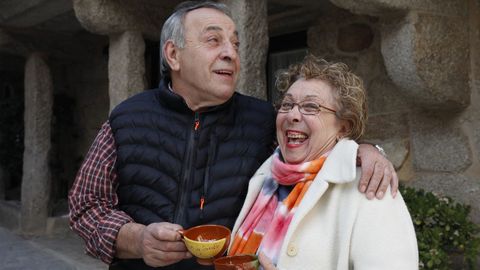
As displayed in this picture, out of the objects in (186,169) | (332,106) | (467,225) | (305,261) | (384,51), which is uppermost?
(384,51)

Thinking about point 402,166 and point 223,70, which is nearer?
point 223,70

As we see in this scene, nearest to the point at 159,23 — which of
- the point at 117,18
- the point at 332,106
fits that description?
the point at 117,18

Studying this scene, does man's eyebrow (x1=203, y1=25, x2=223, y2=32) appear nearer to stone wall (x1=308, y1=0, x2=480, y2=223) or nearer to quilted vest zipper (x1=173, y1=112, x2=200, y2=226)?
quilted vest zipper (x1=173, y1=112, x2=200, y2=226)

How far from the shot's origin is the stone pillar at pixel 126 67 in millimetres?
3299

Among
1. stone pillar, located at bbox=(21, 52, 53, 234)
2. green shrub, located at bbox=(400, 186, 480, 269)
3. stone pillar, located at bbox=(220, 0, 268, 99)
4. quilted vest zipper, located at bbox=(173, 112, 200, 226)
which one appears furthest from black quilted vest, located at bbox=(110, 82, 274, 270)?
stone pillar, located at bbox=(21, 52, 53, 234)

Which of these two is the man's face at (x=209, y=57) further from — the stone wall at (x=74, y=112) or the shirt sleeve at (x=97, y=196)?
the stone wall at (x=74, y=112)

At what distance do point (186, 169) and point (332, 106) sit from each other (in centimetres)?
47

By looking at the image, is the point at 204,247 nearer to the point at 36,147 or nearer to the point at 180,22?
the point at 180,22

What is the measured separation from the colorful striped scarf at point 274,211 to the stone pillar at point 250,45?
1126 millimetres

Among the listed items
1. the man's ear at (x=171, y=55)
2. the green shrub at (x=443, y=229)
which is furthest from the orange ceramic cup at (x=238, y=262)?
the green shrub at (x=443, y=229)

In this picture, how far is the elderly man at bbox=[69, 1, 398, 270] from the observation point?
5.03 feet

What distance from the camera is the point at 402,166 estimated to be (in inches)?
118

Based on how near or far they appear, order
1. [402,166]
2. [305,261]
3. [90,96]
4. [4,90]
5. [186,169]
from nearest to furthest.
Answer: [305,261] < [186,169] < [402,166] < [90,96] < [4,90]

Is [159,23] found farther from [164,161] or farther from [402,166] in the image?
[164,161]
